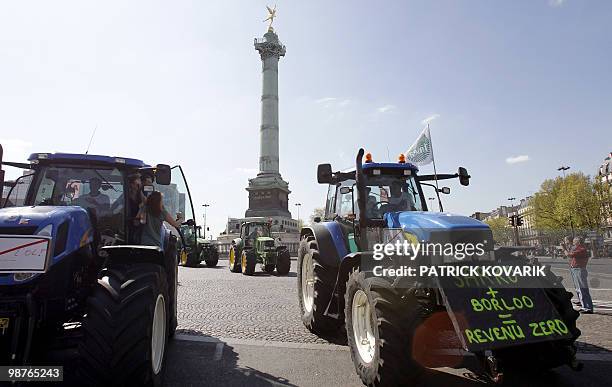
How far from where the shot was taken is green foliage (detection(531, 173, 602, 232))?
41281mm

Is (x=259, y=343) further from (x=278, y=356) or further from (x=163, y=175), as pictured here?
(x=163, y=175)

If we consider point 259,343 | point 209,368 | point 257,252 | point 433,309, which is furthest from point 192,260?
point 433,309

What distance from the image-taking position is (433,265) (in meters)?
3.77

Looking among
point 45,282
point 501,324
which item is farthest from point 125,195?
point 501,324

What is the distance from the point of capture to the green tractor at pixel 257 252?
15867 millimetres

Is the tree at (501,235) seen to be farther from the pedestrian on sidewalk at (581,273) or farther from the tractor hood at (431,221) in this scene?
the pedestrian on sidewalk at (581,273)

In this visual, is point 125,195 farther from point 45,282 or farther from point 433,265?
point 433,265

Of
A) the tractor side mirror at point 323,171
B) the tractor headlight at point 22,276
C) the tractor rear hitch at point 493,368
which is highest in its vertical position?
the tractor side mirror at point 323,171

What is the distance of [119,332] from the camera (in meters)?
2.96

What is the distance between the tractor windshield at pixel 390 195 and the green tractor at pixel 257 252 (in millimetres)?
10879

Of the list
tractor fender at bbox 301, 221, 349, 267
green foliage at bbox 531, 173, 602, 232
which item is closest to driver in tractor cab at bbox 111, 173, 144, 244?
tractor fender at bbox 301, 221, 349, 267

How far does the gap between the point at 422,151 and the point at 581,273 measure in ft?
14.9

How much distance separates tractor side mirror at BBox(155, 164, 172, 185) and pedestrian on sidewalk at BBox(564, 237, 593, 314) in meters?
7.75

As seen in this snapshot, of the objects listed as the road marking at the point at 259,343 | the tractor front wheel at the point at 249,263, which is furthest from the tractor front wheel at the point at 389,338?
the tractor front wheel at the point at 249,263
